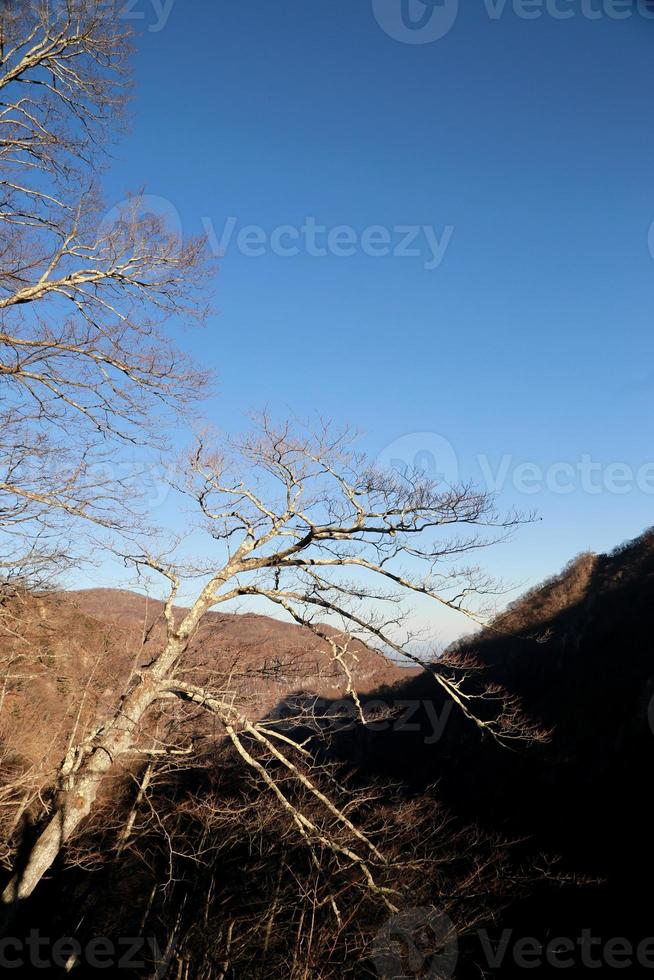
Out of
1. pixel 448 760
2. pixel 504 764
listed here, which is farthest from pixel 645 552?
pixel 448 760

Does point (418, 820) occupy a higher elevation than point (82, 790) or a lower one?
lower

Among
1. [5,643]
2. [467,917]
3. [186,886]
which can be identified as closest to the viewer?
[5,643]

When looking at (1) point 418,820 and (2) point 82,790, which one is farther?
(1) point 418,820

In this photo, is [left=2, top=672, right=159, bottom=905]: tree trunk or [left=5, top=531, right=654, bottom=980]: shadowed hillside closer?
[left=2, top=672, right=159, bottom=905]: tree trunk

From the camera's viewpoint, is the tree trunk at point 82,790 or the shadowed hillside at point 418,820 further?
the shadowed hillside at point 418,820

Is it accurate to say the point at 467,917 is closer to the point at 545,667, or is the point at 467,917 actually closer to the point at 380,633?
the point at 380,633

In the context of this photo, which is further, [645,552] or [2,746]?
[645,552]

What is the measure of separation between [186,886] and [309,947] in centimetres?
721

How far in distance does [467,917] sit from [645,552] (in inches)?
980

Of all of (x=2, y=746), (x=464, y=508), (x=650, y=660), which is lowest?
(x=2, y=746)

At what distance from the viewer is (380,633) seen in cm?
674

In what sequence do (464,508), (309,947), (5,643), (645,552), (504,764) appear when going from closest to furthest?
(464,508), (309,947), (5,643), (504,764), (645,552)

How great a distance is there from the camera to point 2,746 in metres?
15.6

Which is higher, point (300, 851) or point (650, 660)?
point (650, 660)
